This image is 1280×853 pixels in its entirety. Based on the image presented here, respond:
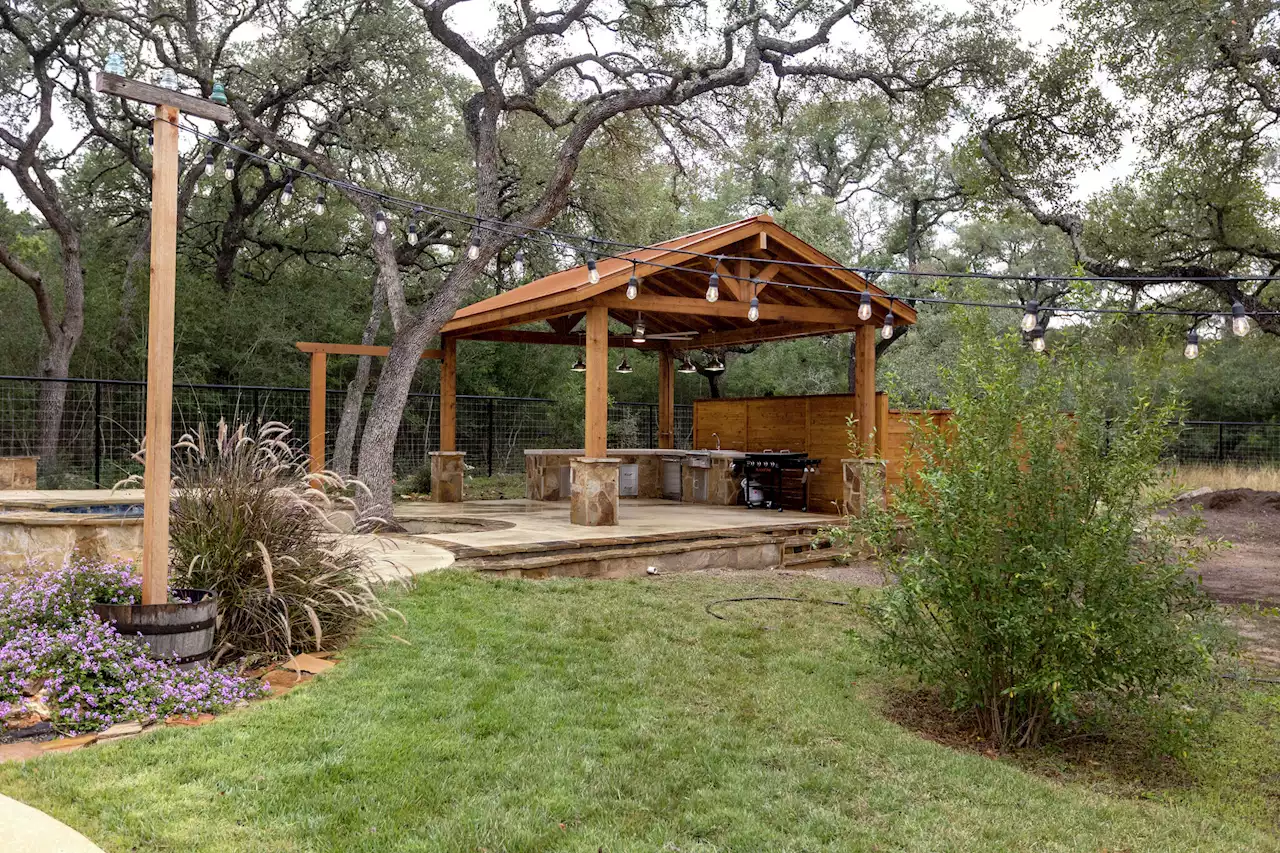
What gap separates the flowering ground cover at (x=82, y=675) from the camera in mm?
3750

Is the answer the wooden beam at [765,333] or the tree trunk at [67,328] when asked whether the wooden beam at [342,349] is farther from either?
the tree trunk at [67,328]

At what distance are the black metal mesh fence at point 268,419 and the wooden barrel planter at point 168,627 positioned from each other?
220 inches

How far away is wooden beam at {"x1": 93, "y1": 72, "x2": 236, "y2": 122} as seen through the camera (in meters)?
4.23

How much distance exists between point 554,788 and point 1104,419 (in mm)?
2821

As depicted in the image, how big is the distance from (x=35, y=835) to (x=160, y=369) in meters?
2.27

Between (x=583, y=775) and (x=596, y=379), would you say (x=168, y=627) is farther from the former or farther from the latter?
(x=596, y=379)

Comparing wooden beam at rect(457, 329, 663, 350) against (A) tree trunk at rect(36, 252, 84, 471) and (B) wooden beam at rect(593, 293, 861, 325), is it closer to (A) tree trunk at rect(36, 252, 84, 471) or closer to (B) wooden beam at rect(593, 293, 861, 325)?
(B) wooden beam at rect(593, 293, 861, 325)

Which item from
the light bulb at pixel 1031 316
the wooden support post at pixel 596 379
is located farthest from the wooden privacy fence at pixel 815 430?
the light bulb at pixel 1031 316

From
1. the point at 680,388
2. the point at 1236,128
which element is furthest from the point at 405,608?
the point at 680,388

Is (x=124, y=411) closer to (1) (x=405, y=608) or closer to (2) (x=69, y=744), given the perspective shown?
(1) (x=405, y=608)

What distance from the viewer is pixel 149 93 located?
14.1 feet

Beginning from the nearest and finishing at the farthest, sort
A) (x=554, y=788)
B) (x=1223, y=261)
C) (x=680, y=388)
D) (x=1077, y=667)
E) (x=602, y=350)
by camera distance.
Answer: (x=554, y=788), (x=1077, y=667), (x=602, y=350), (x=1223, y=261), (x=680, y=388)

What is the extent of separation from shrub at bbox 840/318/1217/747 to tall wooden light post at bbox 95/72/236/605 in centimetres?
334

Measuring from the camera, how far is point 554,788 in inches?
128
